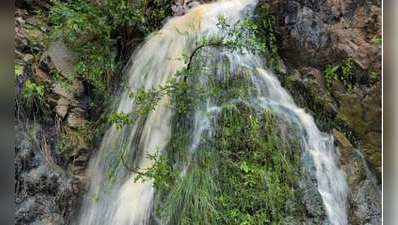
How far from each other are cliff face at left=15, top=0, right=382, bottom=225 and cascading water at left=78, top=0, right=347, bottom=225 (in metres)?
0.04

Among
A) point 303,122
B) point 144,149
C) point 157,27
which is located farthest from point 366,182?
point 157,27

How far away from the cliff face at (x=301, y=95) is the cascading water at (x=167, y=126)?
4cm

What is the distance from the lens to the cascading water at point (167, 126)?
1.56 metres

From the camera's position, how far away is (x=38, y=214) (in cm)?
154

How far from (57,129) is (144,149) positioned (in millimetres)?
307

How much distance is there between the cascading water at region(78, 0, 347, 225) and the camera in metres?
1.56

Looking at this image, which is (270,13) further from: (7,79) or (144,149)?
(7,79)

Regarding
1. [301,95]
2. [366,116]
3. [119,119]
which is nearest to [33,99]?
[119,119]

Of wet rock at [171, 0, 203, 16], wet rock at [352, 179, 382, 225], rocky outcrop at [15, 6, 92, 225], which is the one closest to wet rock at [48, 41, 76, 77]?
rocky outcrop at [15, 6, 92, 225]

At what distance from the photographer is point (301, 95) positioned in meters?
1.62

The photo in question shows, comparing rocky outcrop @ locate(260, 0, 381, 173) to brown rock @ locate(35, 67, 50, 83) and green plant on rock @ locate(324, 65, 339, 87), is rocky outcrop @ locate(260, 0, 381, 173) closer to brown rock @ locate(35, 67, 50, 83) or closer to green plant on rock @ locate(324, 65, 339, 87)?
green plant on rock @ locate(324, 65, 339, 87)

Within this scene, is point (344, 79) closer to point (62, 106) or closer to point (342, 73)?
point (342, 73)

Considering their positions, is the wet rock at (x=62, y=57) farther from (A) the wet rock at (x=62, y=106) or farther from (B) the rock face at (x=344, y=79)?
(B) the rock face at (x=344, y=79)

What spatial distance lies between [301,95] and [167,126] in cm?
49
